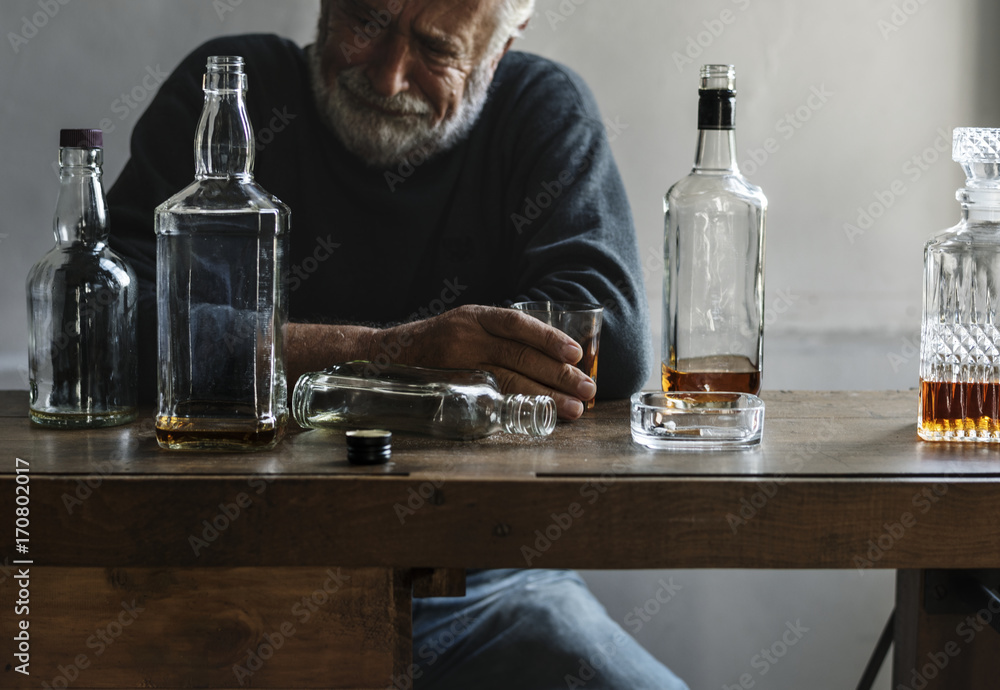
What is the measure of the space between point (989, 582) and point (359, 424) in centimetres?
62

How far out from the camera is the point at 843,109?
198 cm

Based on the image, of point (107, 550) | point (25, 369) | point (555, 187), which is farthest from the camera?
point (25, 369)

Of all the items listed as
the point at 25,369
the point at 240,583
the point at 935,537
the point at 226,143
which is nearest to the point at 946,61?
the point at 935,537

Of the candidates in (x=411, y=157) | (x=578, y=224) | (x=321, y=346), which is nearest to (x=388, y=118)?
(x=411, y=157)

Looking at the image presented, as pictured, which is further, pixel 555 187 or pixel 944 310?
pixel 555 187

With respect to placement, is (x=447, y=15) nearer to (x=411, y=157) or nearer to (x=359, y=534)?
(x=411, y=157)

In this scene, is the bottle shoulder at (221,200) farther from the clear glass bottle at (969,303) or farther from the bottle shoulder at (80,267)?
the clear glass bottle at (969,303)

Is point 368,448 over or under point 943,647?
over

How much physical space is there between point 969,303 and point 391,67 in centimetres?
113

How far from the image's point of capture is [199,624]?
73cm

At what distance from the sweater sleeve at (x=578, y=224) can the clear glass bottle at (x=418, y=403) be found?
0.84ft

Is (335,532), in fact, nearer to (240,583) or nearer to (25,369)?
(240,583)

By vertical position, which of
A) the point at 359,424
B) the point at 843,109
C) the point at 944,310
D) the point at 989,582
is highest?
the point at 843,109

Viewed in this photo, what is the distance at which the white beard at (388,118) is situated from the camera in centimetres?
168
